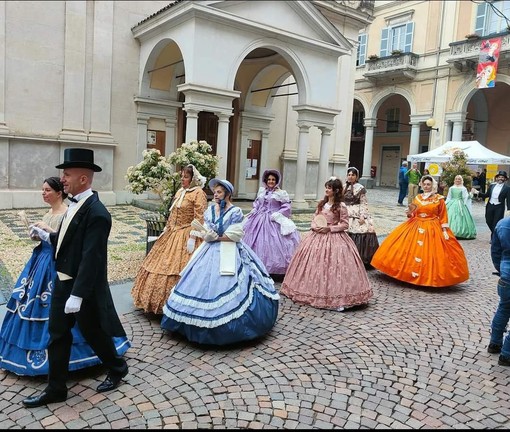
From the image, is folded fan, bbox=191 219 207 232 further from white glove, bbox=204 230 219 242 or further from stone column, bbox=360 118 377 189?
stone column, bbox=360 118 377 189

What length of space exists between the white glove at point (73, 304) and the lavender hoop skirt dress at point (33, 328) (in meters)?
0.58

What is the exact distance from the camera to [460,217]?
11078 mm

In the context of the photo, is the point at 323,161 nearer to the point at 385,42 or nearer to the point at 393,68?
the point at 393,68

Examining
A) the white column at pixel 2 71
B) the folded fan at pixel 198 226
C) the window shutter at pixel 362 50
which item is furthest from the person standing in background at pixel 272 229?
the window shutter at pixel 362 50

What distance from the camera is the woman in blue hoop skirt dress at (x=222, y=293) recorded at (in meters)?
3.92

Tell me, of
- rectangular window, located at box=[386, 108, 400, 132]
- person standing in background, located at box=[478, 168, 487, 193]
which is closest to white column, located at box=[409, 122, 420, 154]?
person standing in background, located at box=[478, 168, 487, 193]

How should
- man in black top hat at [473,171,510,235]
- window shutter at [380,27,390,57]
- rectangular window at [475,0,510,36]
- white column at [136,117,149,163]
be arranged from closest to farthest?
1. man in black top hat at [473,171,510,235]
2. white column at [136,117,149,163]
3. rectangular window at [475,0,510,36]
4. window shutter at [380,27,390,57]

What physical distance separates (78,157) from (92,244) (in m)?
0.59

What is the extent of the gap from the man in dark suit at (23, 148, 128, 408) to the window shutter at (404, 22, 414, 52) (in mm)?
27550

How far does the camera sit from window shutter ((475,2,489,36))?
23.2 metres

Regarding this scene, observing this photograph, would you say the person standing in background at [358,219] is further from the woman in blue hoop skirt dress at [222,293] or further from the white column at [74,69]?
the white column at [74,69]

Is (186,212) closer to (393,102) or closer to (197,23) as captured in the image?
(197,23)

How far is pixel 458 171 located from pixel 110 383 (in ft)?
40.1

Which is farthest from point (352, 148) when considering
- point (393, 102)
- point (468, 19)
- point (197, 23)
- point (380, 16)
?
point (197, 23)
